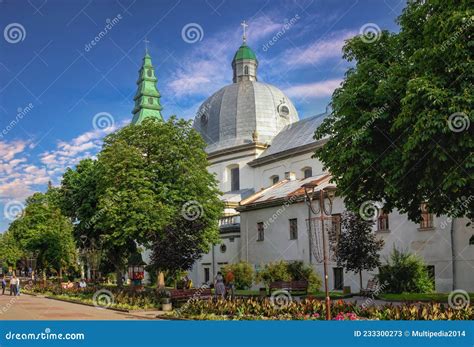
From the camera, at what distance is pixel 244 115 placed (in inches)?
2648

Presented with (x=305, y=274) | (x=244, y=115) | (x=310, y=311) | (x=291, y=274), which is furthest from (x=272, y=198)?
(x=244, y=115)

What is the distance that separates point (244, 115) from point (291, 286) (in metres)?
38.5

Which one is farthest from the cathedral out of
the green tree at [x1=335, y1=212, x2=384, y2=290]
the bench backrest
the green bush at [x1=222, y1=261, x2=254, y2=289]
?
the green bush at [x1=222, y1=261, x2=254, y2=289]

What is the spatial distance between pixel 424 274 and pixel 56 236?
40.1 metres

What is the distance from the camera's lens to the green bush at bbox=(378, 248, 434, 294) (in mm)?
28391

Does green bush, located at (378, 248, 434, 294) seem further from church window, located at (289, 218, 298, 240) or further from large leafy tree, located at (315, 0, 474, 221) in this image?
church window, located at (289, 218, 298, 240)

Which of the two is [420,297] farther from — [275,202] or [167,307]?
[275,202]

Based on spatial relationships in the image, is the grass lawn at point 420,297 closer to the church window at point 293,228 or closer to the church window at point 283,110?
the church window at point 293,228

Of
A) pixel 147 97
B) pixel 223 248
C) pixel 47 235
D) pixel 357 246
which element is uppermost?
pixel 147 97

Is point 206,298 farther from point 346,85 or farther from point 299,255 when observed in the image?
point 299,255

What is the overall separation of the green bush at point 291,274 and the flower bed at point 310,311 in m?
13.3

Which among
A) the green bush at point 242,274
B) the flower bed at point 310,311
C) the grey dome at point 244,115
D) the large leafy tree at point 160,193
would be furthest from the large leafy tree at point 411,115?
the grey dome at point 244,115

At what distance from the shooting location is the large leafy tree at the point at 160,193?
28484 millimetres

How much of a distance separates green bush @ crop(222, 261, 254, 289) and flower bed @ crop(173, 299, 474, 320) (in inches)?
692
